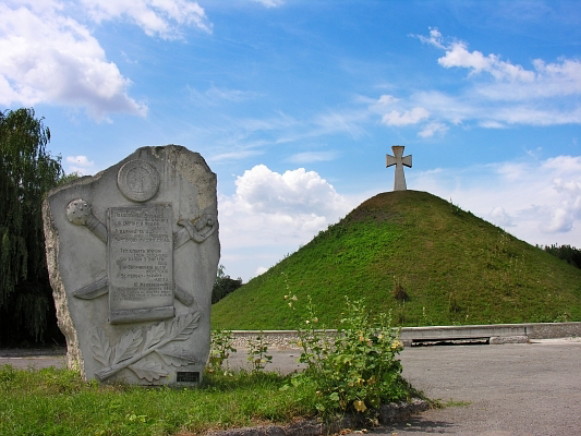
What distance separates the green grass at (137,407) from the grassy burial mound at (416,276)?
13.8 meters

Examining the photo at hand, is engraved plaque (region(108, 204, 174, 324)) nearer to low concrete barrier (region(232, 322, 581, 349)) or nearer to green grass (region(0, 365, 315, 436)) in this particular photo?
green grass (region(0, 365, 315, 436))

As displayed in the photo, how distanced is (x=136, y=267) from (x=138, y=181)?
3.60 ft

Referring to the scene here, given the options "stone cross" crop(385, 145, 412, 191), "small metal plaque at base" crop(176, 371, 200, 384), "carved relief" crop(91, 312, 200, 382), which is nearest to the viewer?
"carved relief" crop(91, 312, 200, 382)

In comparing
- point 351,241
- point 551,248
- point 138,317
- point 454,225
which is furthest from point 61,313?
point 551,248

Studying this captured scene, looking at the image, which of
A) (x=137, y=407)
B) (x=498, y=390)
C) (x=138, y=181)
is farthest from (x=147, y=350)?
(x=498, y=390)

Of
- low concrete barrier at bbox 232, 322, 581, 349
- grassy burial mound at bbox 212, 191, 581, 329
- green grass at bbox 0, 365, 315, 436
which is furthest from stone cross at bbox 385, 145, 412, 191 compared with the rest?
green grass at bbox 0, 365, 315, 436

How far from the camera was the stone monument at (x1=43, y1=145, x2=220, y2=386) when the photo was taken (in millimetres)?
7844

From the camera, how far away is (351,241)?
28375 mm

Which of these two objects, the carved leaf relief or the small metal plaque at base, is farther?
the small metal plaque at base

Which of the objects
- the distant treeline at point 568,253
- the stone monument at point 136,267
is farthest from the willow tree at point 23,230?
the distant treeline at point 568,253

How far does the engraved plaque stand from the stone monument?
1 cm

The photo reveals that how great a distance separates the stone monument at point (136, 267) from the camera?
25.7ft

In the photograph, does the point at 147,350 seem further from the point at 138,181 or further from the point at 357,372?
the point at 357,372

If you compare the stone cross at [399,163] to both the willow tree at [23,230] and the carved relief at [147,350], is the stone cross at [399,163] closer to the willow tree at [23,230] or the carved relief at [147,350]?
the willow tree at [23,230]
